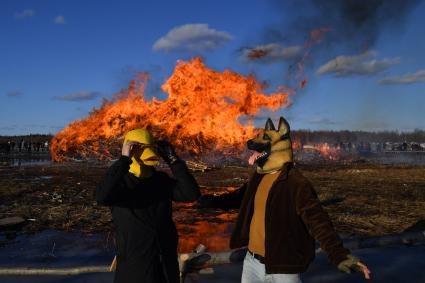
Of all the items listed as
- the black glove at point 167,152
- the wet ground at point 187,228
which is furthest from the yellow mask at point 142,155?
the wet ground at point 187,228

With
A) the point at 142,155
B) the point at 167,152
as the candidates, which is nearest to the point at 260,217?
the point at 167,152

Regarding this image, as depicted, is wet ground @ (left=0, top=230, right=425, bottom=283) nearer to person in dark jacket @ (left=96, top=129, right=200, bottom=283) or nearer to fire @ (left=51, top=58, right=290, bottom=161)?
person in dark jacket @ (left=96, top=129, right=200, bottom=283)

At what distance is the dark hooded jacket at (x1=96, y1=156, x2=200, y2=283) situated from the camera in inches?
127

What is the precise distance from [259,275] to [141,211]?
117 centimetres

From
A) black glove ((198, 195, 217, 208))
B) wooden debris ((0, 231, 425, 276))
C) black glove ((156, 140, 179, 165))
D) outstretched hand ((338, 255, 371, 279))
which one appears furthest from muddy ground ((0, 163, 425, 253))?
outstretched hand ((338, 255, 371, 279))

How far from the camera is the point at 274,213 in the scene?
3453mm

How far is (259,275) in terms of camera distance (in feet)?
11.7

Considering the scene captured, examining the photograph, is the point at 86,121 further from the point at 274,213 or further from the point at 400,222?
the point at 274,213

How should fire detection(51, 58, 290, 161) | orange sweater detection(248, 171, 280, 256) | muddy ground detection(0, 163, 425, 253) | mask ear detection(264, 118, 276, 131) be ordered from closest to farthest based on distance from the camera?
orange sweater detection(248, 171, 280, 256)
mask ear detection(264, 118, 276, 131)
muddy ground detection(0, 163, 425, 253)
fire detection(51, 58, 290, 161)

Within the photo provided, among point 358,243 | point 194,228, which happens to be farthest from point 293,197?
point 194,228

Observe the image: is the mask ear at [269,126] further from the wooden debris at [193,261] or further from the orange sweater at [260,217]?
the wooden debris at [193,261]

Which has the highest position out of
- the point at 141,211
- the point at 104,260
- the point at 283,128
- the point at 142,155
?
the point at 283,128

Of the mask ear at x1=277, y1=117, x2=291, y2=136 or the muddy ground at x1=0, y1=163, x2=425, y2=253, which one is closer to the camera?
the mask ear at x1=277, y1=117, x2=291, y2=136

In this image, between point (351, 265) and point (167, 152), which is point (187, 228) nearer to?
point (167, 152)
